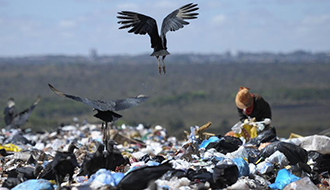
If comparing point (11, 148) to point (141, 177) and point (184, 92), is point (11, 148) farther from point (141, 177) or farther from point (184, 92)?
point (184, 92)

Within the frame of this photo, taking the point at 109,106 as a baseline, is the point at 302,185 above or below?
below

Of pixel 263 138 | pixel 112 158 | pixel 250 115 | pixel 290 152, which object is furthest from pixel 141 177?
pixel 250 115

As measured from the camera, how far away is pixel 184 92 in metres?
43.4

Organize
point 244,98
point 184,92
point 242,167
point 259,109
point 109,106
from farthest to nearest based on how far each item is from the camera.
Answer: point 184,92 < point 259,109 < point 244,98 < point 242,167 < point 109,106

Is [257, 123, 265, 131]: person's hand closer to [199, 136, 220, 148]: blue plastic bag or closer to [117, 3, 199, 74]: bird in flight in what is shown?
[199, 136, 220, 148]: blue plastic bag

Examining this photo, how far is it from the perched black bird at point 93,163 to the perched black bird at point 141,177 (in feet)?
1.69

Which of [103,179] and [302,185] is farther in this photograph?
[302,185]

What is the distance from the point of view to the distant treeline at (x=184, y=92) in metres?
29.0

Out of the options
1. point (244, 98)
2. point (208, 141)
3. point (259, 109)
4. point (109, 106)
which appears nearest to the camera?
point (109, 106)

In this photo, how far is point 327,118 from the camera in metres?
28.9

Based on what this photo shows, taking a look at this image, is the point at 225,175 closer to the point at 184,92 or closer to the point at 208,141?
the point at 208,141

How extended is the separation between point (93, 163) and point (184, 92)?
1537 inches

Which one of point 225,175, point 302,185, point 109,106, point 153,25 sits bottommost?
point 302,185

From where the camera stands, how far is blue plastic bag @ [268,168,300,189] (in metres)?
4.66
